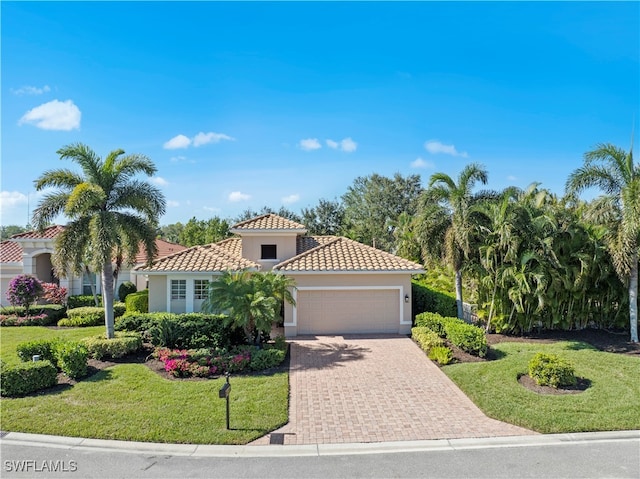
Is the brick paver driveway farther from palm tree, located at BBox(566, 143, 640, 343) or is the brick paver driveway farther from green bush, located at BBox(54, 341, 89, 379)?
palm tree, located at BBox(566, 143, 640, 343)

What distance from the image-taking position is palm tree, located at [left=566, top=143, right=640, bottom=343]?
1423 cm

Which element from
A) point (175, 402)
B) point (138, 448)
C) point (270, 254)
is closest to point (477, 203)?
point (270, 254)

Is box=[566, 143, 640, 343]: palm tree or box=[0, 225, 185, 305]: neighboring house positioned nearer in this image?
box=[566, 143, 640, 343]: palm tree

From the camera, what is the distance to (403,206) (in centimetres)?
4550

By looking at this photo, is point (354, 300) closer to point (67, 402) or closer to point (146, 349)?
point (146, 349)

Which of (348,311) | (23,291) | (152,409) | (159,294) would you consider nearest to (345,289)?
(348,311)

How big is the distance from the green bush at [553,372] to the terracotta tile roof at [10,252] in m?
27.7

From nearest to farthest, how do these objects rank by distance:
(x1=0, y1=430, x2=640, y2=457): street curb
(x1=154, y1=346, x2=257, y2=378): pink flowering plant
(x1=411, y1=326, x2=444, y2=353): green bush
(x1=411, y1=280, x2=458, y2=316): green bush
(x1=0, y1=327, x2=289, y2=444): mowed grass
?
1. (x1=0, y1=430, x2=640, y2=457): street curb
2. (x1=0, y1=327, x2=289, y2=444): mowed grass
3. (x1=154, y1=346, x2=257, y2=378): pink flowering plant
4. (x1=411, y1=326, x2=444, y2=353): green bush
5. (x1=411, y1=280, x2=458, y2=316): green bush

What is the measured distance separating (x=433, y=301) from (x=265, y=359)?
31.0 feet

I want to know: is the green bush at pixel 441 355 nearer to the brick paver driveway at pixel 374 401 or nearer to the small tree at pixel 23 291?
the brick paver driveway at pixel 374 401

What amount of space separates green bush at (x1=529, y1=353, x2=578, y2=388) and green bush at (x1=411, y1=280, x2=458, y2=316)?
7.14 m

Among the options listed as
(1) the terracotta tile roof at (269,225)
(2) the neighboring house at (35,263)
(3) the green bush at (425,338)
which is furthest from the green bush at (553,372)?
(2) the neighboring house at (35,263)

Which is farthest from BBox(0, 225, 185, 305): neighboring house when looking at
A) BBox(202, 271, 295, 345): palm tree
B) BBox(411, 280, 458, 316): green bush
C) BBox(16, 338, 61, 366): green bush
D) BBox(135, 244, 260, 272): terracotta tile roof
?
BBox(411, 280, 458, 316): green bush
